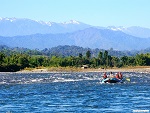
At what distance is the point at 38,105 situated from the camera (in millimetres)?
52969

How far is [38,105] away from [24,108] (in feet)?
10.0

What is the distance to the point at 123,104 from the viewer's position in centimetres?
5278

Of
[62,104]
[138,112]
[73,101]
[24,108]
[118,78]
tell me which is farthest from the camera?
[118,78]

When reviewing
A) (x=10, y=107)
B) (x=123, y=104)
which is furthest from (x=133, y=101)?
(x=10, y=107)

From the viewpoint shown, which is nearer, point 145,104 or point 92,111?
point 92,111

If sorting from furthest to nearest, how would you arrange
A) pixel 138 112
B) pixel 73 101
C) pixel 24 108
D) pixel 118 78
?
pixel 118 78 → pixel 73 101 → pixel 24 108 → pixel 138 112

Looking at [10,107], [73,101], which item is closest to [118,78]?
[73,101]

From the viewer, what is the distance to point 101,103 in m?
55.0

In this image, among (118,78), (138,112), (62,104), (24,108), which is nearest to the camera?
(138,112)

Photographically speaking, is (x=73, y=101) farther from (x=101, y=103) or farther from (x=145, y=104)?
(x=145, y=104)

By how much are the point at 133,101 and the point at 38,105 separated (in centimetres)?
1261

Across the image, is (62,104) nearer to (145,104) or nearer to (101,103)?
(101,103)

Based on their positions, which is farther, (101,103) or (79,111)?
(101,103)

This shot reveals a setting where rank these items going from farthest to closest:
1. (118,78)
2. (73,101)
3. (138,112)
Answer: (118,78) → (73,101) → (138,112)
